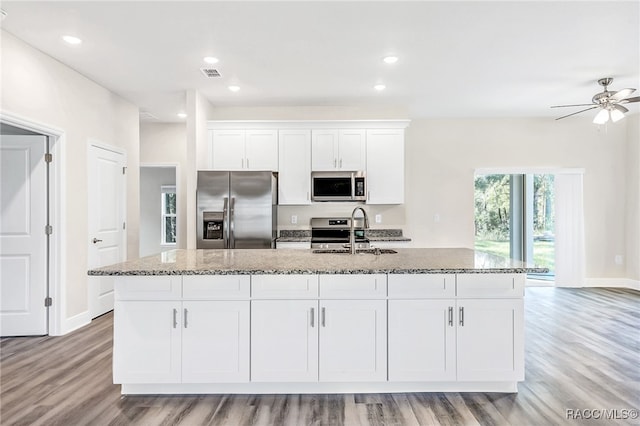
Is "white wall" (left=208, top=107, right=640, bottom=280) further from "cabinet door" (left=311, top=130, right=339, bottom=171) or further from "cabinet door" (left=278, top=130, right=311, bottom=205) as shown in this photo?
"cabinet door" (left=278, top=130, right=311, bottom=205)

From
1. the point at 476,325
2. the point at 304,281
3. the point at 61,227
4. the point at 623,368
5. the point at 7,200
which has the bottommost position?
the point at 623,368

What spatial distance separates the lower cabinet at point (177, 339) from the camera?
240cm

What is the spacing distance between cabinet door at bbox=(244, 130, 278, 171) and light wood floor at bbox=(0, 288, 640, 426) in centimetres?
271

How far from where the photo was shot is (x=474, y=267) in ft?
7.70

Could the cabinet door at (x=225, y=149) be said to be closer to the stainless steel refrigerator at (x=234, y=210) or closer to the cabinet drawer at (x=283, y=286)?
the stainless steel refrigerator at (x=234, y=210)

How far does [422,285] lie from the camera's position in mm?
2410

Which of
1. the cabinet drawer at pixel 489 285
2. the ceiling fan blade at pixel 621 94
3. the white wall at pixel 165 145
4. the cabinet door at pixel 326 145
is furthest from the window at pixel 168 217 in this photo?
the ceiling fan blade at pixel 621 94

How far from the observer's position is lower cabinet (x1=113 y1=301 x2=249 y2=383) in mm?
2398

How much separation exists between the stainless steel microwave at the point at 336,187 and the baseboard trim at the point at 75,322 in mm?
2949

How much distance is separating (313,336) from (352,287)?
1.33ft

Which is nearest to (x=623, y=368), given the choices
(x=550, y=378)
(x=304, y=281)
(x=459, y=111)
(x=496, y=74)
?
(x=550, y=378)

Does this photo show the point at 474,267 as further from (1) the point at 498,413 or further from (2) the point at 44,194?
(2) the point at 44,194

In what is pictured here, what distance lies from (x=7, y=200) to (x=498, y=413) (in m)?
4.61

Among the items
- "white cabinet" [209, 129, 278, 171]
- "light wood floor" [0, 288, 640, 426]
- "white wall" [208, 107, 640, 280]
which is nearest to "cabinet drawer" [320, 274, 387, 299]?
"light wood floor" [0, 288, 640, 426]
